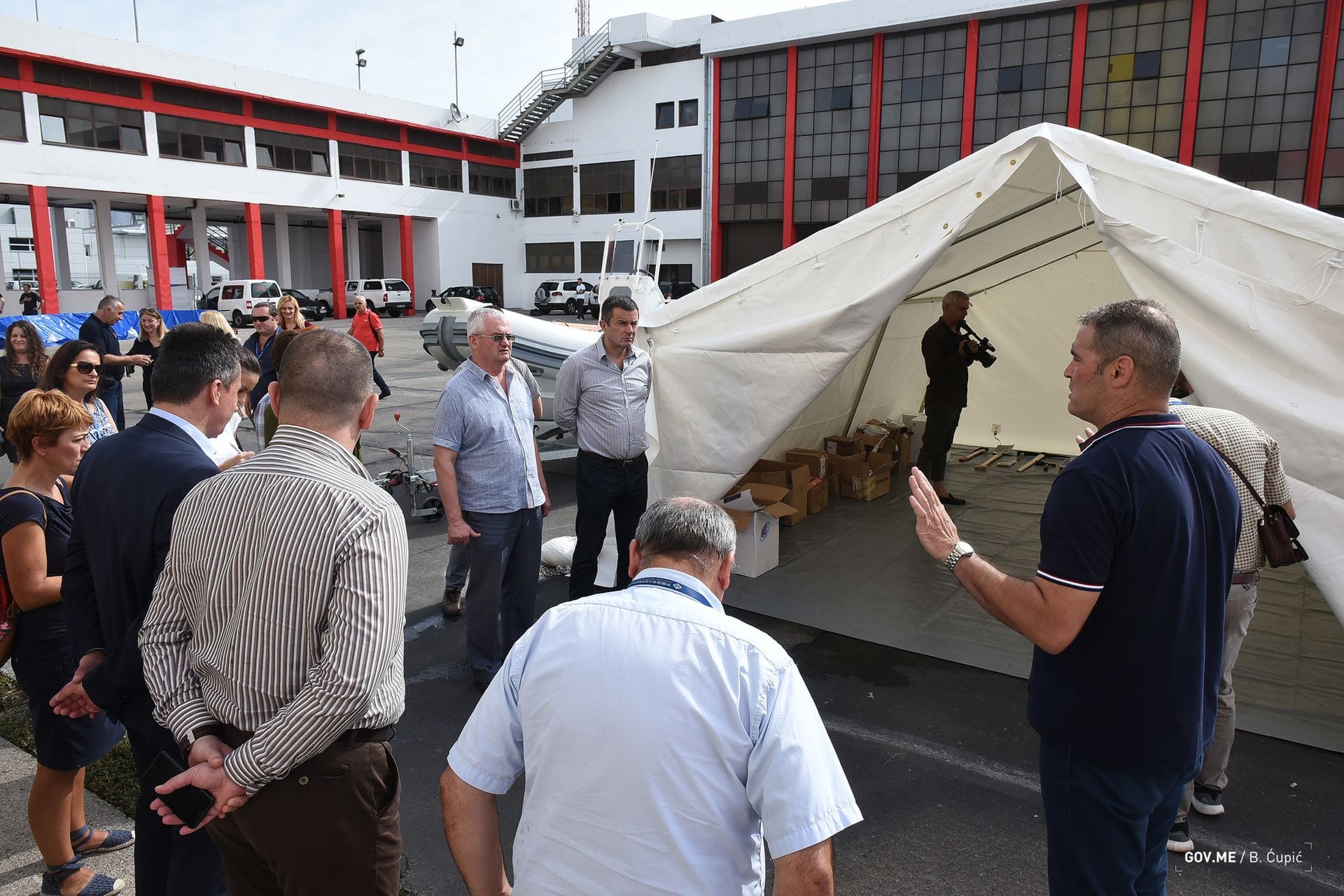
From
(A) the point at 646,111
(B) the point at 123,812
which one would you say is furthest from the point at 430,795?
(A) the point at 646,111

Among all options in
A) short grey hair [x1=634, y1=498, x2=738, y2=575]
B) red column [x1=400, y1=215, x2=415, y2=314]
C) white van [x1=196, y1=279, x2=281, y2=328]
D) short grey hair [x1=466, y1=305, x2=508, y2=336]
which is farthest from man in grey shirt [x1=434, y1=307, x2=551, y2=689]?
red column [x1=400, y1=215, x2=415, y2=314]

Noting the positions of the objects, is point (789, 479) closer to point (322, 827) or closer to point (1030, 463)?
point (1030, 463)

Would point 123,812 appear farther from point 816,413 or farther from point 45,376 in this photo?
point 816,413

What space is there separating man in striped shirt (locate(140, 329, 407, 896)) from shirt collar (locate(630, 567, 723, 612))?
589 millimetres

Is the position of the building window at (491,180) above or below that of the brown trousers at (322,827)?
above

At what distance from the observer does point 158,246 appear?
2916 cm

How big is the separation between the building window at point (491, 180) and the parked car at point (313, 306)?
9.58 metres

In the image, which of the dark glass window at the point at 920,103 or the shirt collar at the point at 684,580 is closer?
the shirt collar at the point at 684,580

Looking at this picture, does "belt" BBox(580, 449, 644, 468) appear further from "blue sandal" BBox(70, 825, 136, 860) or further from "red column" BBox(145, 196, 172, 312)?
"red column" BBox(145, 196, 172, 312)

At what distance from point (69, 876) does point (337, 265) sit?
35.6 meters

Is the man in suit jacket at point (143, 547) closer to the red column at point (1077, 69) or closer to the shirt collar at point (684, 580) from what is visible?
the shirt collar at point (684, 580)

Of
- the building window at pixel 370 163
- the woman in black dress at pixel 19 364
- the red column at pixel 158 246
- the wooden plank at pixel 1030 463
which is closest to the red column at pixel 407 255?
the building window at pixel 370 163

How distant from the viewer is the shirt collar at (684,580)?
1.53 metres

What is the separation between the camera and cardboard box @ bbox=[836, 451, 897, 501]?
302 inches
